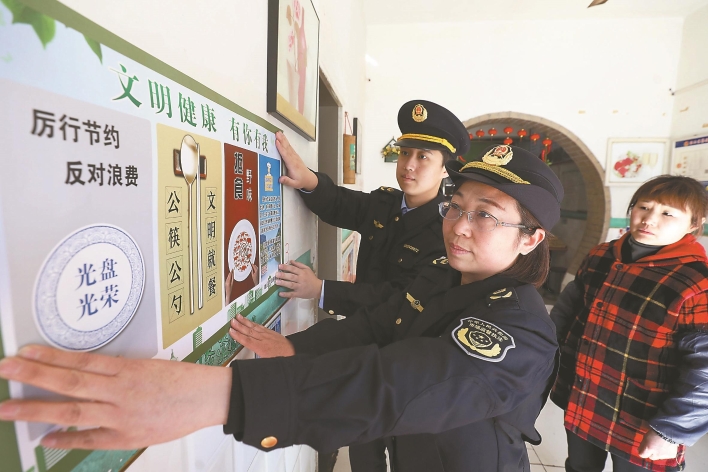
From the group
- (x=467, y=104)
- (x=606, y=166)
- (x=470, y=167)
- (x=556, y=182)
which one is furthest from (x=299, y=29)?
(x=606, y=166)

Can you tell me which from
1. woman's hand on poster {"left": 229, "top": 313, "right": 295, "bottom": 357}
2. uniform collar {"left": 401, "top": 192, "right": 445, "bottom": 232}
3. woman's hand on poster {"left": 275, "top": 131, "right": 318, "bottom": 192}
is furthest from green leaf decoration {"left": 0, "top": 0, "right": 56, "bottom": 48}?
uniform collar {"left": 401, "top": 192, "right": 445, "bottom": 232}

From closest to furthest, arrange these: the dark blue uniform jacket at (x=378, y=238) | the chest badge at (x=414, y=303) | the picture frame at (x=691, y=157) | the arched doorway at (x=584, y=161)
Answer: the chest badge at (x=414, y=303), the dark blue uniform jacket at (x=378, y=238), the picture frame at (x=691, y=157), the arched doorway at (x=584, y=161)

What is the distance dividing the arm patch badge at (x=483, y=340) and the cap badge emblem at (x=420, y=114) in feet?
3.57

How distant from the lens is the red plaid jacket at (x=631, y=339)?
1.22m

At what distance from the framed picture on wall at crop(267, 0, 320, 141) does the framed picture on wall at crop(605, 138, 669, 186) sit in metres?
3.98

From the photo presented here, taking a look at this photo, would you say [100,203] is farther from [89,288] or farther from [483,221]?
[483,221]

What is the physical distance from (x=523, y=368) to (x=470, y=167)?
1.47 ft

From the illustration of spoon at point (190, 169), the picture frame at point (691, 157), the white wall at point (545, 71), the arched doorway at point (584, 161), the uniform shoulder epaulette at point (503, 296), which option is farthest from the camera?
the arched doorway at point (584, 161)

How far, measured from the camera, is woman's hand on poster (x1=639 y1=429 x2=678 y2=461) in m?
1.21

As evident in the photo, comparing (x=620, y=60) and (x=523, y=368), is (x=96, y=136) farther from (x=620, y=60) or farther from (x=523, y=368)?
→ (x=620, y=60)

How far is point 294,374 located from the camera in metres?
0.49

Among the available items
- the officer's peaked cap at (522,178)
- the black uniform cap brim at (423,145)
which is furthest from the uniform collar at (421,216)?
the officer's peaked cap at (522,178)

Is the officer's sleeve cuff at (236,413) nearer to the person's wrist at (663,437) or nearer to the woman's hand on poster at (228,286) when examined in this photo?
the woman's hand on poster at (228,286)

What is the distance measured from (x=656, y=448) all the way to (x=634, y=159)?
3.83 metres
